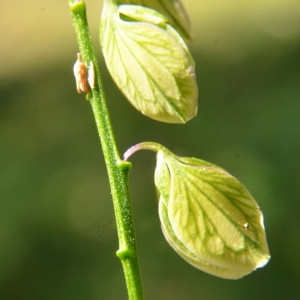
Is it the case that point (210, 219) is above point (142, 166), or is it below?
above

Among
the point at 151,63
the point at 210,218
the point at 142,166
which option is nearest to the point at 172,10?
the point at 151,63

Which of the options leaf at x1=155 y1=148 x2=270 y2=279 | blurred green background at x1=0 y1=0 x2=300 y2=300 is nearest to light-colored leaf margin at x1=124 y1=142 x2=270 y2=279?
leaf at x1=155 y1=148 x2=270 y2=279

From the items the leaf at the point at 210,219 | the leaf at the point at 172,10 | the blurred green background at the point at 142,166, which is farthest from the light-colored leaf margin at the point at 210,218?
the blurred green background at the point at 142,166

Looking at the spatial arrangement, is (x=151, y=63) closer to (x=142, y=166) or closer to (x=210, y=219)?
(x=210, y=219)

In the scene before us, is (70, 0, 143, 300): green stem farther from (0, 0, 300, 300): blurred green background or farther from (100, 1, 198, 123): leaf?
(0, 0, 300, 300): blurred green background

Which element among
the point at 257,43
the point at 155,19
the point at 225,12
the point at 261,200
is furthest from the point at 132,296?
the point at 225,12
